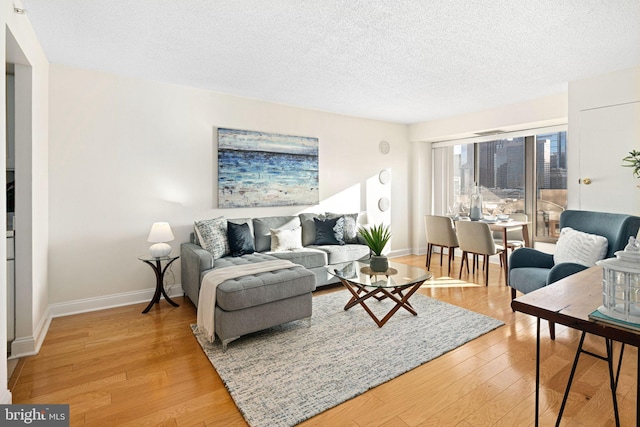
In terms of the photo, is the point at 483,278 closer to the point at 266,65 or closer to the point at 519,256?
the point at 519,256

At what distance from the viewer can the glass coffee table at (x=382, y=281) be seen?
294 cm

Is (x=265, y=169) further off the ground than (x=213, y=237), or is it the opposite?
(x=265, y=169)

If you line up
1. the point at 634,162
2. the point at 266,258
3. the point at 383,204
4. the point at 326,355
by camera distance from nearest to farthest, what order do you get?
the point at 326,355, the point at 634,162, the point at 266,258, the point at 383,204

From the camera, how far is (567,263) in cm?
260

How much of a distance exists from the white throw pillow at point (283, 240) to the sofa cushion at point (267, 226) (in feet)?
0.37

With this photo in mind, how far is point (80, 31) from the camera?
261cm

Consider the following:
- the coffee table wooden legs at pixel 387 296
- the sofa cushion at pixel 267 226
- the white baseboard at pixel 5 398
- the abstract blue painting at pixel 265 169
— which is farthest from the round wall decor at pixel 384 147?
the white baseboard at pixel 5 398

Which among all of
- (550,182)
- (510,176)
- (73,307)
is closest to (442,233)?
(510,176)

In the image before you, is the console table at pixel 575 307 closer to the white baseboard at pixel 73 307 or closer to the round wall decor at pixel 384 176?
the white baseboard at pixel 73 307

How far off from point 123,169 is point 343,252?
9.07ft

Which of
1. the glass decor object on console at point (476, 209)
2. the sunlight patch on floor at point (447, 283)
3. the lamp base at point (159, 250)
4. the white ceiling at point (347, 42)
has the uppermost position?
the white ceiling at point (347, 42)

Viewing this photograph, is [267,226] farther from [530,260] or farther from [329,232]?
[530,260]

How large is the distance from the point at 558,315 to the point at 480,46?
2.53m

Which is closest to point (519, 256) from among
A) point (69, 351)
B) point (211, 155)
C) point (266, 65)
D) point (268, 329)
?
point (268, 329)
